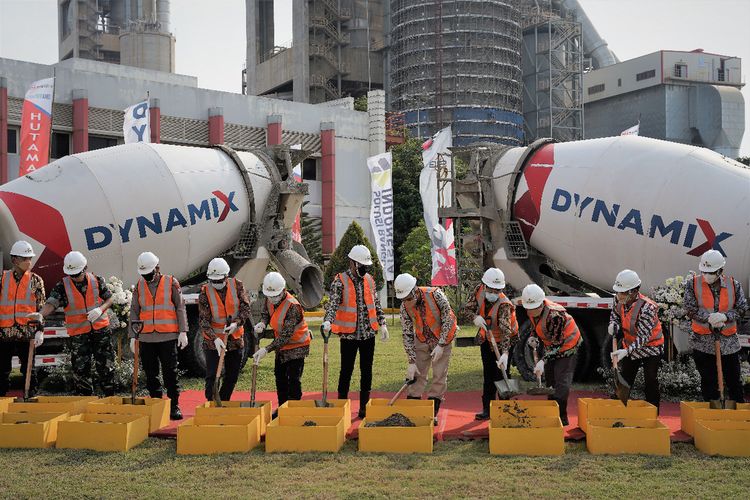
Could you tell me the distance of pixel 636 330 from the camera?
9250 millimetres

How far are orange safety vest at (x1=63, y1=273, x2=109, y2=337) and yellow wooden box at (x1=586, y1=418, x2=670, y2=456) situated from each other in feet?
19.0

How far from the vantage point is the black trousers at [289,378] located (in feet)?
32.1

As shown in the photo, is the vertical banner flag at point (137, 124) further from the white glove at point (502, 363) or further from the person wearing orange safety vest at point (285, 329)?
the white glove at point (502, 363)

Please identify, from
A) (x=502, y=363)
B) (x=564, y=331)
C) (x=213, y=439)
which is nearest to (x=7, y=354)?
(x=213, y=439)

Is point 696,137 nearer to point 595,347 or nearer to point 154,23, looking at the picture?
point 154,23

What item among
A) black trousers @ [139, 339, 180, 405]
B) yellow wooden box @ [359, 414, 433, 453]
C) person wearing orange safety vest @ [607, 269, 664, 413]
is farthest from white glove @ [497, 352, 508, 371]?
black trousers @ [139, 339, 180, 405]

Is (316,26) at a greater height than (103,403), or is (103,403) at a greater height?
(316,26)

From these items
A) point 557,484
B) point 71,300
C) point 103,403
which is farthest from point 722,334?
point 71,300

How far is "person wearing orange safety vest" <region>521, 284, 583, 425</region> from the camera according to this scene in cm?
910

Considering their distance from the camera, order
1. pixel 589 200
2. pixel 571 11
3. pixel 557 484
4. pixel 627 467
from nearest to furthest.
Result: pixel 557 484 < pixel 627 467 < pixel 589 200 < pixel 571 11

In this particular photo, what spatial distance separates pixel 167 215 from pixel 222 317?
10.2ft

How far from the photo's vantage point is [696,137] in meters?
69.2

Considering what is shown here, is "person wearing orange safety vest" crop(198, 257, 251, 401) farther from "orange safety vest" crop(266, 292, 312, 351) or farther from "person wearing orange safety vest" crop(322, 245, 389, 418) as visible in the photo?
"person wearing orange safety vest" crop(322, 245, 389, 418)

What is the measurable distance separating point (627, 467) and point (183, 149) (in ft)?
27.9
